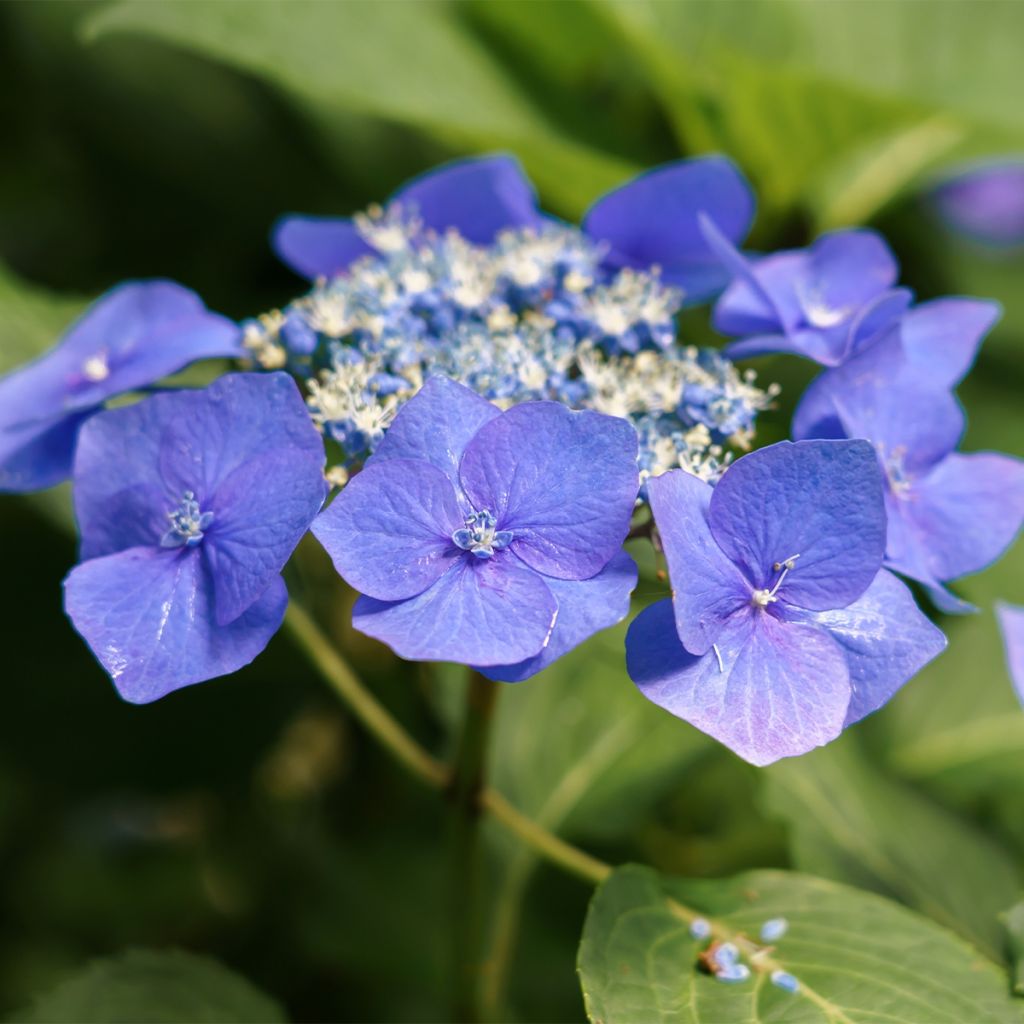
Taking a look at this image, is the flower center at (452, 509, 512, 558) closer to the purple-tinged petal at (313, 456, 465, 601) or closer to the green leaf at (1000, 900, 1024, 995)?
the purple-tinged petal at (313, 456, 465, 601)

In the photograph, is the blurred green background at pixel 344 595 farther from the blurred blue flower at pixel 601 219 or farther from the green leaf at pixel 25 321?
the blurred blue flower at pixel 601 219

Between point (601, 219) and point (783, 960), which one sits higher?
point (601, 219)

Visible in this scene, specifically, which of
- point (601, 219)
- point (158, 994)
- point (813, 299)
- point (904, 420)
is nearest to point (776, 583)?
point (904, 420)

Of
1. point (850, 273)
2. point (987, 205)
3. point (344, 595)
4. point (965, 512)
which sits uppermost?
point (850, 273)

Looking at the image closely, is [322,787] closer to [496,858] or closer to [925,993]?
[496,858]

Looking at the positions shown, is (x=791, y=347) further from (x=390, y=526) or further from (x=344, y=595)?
(x=344, y=595)

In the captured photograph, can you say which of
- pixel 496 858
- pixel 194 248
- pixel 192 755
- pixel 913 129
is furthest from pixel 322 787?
pixel 913 129

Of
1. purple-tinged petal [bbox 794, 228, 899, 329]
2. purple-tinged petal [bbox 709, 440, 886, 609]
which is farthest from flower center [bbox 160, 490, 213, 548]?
purple-tinged petal [bbox 794, 228, 899, 329]
